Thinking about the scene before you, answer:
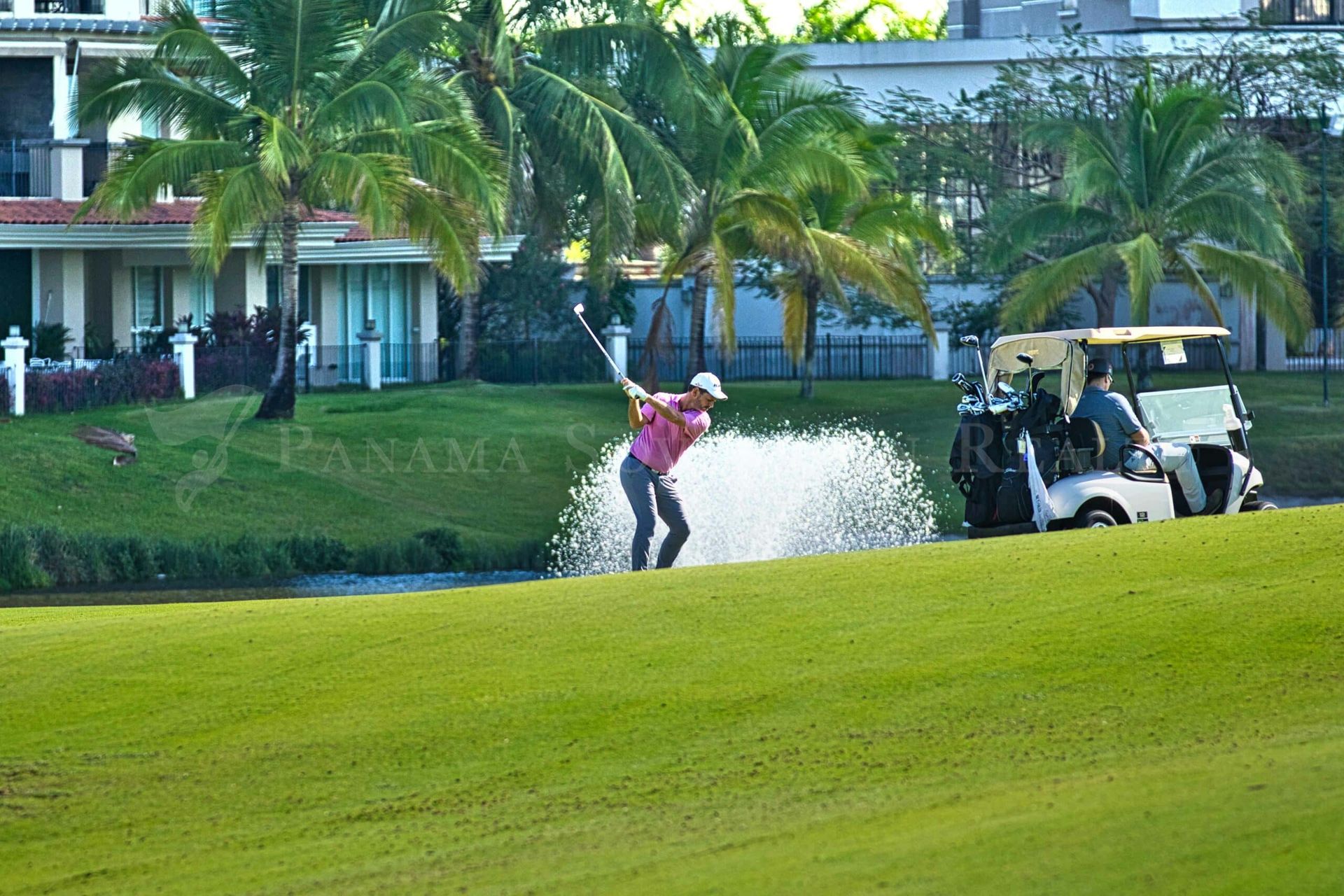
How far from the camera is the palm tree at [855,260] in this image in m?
32.6

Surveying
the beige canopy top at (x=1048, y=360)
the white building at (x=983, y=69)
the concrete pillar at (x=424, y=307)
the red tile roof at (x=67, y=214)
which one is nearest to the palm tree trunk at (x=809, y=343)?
the white building at (x=983, y=69)

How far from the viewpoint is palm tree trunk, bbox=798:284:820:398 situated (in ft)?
113

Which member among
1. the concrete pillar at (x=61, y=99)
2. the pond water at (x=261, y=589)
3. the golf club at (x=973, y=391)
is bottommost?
the pond water at (x=261, y=589)

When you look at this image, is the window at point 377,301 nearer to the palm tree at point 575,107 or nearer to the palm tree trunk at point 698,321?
the palm tree at point 575,107

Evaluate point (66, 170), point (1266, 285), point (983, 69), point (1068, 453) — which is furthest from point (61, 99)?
point (1068, 453)

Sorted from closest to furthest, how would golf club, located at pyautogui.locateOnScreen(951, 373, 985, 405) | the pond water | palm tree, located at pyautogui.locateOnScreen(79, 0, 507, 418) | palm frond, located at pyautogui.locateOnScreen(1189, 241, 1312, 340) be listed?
golf club, located at pyautogui.locateOnScreen(951, 373, 985, 405) → the pond water → palm tree, located at pyautogui.locateOnScreen(79, 0, 507, 418) → palm frond, located at pyautogui.locateOnScreen(1189, 241, 1312, 340)

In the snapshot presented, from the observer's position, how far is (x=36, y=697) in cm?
891

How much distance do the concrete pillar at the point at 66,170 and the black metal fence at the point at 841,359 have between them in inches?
467

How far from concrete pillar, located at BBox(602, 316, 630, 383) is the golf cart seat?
2224 cm

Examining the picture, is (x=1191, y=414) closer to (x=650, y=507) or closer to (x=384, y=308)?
(x=650, y=507)

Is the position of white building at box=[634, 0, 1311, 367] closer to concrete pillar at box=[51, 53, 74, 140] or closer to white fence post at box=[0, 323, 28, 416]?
concrete pillar at box=[51, 53, 74, 140]

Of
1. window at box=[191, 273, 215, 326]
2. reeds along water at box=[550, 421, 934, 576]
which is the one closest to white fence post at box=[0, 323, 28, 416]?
window at box=[191, 273, 215, 326]

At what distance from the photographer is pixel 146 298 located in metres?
33.1

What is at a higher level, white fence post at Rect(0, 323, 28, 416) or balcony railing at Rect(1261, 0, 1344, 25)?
balcony railing at Rect(1261, 0, 1344, 25)
